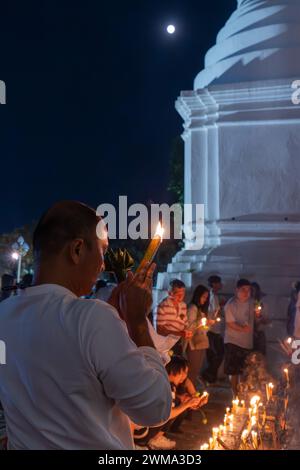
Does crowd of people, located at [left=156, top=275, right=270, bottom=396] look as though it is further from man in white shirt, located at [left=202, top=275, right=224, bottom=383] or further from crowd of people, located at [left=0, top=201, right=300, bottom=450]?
crowd of people, located at [left=0, top=201, right=300, bottom=450]

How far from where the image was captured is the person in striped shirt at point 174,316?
20.7 ft

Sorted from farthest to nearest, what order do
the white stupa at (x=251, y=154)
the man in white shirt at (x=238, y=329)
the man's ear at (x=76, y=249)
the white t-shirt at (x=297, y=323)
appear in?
the white stupa at (x=251, y=154)
the man in white shirt at (x=238, y=329)
the white t-shirt at (x=297, y=323)
the man's ear at (x=76, y=249)

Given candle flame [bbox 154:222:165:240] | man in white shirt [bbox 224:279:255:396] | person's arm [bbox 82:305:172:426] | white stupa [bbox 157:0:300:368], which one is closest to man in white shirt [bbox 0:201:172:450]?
person's arm [bbox 82:305:172:426]

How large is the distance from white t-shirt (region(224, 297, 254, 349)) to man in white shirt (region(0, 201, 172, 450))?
5.59 metres

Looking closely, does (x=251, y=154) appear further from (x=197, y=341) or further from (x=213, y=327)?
(x=197, y=341)

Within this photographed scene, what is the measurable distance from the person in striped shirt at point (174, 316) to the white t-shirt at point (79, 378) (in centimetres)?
461

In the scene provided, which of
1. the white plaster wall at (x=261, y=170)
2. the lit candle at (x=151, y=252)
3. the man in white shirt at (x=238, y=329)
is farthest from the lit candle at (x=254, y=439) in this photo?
the white plaster wall at (x=261, y=170)

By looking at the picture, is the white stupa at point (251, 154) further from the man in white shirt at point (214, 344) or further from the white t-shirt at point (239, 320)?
→ the white t-shirt at point (239, 320)

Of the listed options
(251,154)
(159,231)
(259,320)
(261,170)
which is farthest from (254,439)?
(251,154)

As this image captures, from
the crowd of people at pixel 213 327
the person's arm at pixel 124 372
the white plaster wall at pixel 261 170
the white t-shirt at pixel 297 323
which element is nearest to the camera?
the person's arm at pixel 124 372

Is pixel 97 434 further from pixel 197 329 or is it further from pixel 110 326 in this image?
pixel 197 329

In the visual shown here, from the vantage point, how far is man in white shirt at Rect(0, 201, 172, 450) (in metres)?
1.47
